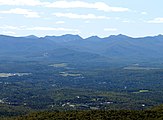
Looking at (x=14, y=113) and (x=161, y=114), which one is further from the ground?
(x=161, y=114)

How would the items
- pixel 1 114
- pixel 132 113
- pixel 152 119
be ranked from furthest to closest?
pixel 1 114
pixel 132 113
pixel 152 119

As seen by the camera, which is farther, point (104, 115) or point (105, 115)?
point (105, 115)

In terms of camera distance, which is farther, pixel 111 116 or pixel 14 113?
pixel 14 113

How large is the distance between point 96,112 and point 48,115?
1461cm

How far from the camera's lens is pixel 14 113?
199 metres

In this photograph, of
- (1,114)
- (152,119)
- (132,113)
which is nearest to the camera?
(152,119)

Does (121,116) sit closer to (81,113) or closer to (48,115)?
(81,113)

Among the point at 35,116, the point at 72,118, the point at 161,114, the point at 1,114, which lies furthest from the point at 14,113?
the point at 161,114

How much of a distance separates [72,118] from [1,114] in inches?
2957

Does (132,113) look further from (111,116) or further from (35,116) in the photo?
(35,116)

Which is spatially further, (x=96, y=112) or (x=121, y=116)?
(x=96, y=112)

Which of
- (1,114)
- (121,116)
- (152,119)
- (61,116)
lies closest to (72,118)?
(61,116)

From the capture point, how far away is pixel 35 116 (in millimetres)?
137750

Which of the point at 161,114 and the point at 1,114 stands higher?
the point at 161,114
